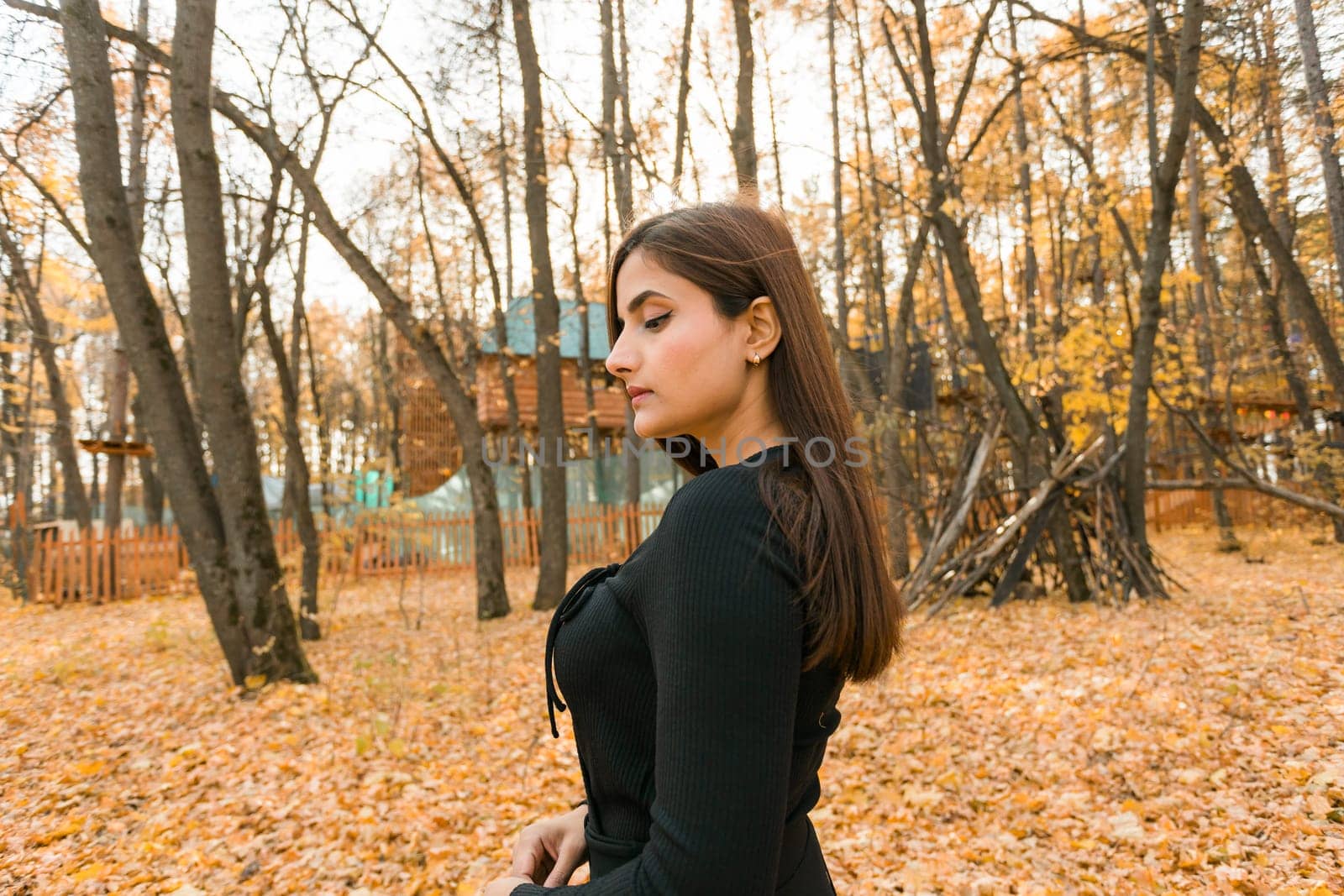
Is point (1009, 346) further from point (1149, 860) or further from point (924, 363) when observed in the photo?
point (1149, 860)

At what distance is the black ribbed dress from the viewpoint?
2.77 ft

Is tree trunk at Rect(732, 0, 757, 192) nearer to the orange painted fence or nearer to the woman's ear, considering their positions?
the orange painted fence

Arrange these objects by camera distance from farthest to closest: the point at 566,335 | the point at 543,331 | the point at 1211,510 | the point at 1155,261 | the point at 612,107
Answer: the point at 566,335 < the point at 1211,510 < the point at 612,107 < the point at 543,331 < the point at 1155,261

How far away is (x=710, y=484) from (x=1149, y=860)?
11.9ft

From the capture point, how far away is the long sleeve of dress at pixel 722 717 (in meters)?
0.84

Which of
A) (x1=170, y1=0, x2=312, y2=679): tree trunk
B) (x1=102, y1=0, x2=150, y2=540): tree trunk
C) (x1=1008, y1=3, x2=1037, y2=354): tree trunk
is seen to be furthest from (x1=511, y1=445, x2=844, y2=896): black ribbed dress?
(x1=1008, y1=3, x2=1037, y2=354): tree trunk

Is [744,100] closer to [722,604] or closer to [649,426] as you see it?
[649,426]

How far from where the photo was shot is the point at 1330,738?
4.22 metres

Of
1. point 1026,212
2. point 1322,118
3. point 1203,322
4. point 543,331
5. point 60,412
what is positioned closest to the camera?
point 1322,118

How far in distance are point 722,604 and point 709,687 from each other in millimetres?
89

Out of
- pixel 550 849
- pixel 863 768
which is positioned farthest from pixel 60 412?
pixel 550 849

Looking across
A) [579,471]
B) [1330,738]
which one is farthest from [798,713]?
[579,471]

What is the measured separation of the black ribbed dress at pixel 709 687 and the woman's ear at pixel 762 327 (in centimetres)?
18

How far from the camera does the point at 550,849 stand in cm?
133
